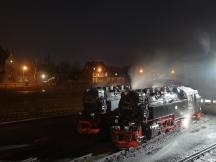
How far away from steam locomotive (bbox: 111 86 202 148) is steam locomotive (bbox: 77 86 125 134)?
1.74 meters

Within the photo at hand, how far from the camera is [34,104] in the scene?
105 ft

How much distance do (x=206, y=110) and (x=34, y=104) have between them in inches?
690

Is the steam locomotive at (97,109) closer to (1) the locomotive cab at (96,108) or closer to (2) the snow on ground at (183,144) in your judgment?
(1) the locomotive cab at (96,108)

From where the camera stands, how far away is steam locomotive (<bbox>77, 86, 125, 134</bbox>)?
1945cm

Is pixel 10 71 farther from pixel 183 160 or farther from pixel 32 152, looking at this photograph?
pixel 183 160

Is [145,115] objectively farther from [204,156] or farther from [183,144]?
[204,156]

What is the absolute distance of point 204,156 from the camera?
1530 cm

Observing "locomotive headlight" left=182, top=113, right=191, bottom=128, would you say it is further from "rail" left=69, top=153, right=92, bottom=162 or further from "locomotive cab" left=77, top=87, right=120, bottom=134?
"rail" left=69, top=153, right=92, bottom=162

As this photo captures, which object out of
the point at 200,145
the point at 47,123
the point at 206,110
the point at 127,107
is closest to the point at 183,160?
the point at 200,145

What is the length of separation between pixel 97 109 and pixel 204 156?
7436mm

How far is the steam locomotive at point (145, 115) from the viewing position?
54.5 feet

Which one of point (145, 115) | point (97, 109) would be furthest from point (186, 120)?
point (97, 109)

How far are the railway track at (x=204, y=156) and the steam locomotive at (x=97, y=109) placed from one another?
632 centimetres

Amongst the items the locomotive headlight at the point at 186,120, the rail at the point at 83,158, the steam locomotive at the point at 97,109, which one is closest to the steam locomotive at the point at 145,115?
the locomotive headlight at the point at 186,120
